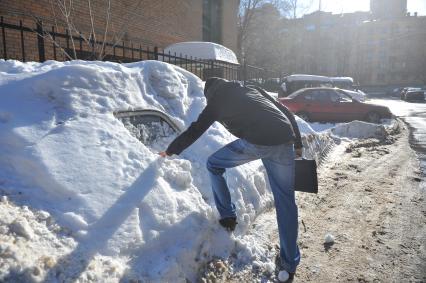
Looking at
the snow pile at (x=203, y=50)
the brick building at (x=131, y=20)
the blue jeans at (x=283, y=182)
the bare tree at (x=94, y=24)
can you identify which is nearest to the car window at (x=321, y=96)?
the snow pile at (x=203, y=50)

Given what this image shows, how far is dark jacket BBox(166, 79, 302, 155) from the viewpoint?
293 centimetres

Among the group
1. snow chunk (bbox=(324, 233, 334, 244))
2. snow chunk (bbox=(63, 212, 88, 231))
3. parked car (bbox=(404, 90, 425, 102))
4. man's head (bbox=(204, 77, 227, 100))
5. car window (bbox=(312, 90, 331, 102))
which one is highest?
man's head (bbox=(204, 77, 227, 100))

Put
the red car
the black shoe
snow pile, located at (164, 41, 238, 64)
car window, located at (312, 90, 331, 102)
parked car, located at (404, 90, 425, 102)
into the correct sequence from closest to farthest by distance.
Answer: the black shoe, snow pile, located at (164, 41, 238, 64), the red car, car window, located at (312, 90, 331, 102), parked car, located at (404, 90, 425, 102)

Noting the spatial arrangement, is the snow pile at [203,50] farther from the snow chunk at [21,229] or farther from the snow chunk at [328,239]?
the snow chunk at [21,229]

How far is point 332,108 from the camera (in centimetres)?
1405

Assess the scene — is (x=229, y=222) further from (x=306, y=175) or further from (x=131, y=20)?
(x=131, y=20)

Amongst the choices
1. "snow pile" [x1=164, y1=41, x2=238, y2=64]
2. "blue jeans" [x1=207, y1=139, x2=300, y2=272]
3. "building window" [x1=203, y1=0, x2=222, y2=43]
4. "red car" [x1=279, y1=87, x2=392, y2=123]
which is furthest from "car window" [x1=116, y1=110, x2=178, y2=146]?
"building window" [x1=203, y1=0, x2=222, y2=43]

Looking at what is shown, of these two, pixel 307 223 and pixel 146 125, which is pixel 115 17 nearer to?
pixel 146 125

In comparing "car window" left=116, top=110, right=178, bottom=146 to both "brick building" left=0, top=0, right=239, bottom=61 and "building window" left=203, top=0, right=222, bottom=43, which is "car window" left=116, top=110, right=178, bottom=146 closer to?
"brick building" left=0, top=0, right=239, bottom=61

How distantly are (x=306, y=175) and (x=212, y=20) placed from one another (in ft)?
53.9

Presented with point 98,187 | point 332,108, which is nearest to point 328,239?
point 98,187

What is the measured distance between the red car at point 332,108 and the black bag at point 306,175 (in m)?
11.1

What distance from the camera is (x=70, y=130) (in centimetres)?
321

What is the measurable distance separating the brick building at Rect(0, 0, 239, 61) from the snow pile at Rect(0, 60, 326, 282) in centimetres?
327
